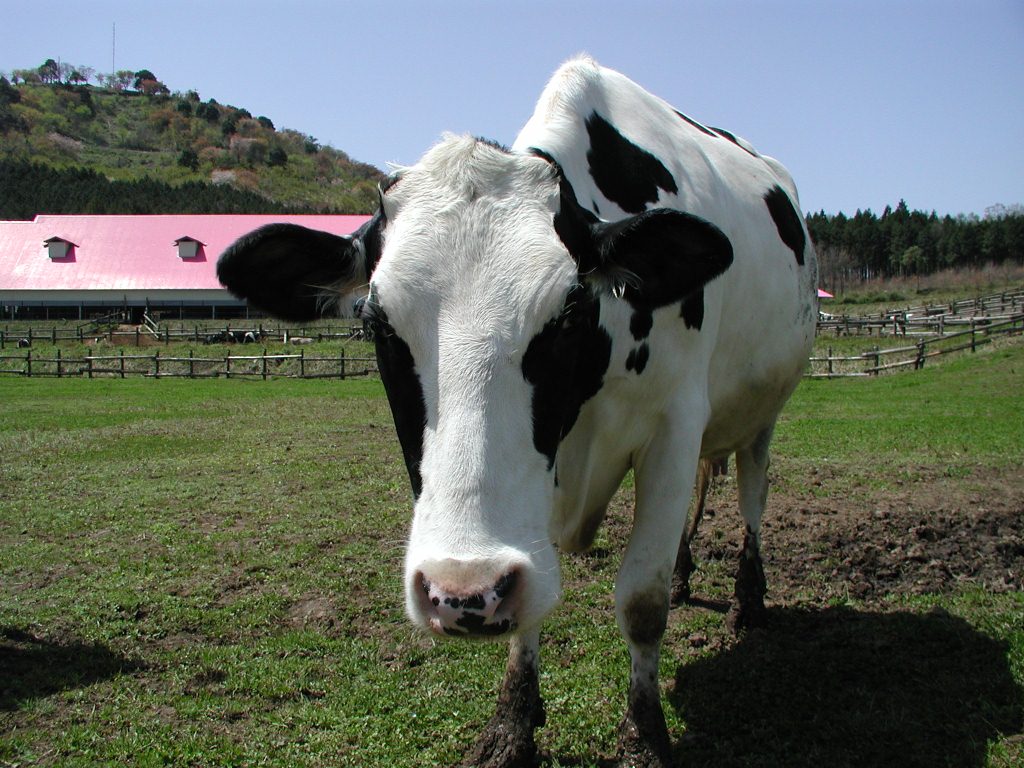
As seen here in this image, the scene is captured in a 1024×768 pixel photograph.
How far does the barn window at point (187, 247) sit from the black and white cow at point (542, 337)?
162ft

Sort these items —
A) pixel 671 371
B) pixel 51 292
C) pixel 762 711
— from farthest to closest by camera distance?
pixel 51 292
pixel 762 711
pixel 671 371

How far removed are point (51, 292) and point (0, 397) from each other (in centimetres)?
2839

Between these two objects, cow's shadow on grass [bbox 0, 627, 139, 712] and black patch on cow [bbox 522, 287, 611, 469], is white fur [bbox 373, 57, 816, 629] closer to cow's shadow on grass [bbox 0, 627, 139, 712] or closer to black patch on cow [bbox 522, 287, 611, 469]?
black patch on cow [bbox 522, 287, 611, 469]

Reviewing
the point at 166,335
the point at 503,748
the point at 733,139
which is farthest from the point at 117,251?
the point at 503,748

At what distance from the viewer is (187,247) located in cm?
4922

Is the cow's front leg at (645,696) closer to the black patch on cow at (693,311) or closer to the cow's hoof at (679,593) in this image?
the black patch on cow at (693,311)

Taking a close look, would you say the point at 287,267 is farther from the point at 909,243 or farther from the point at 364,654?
the point at 909,243

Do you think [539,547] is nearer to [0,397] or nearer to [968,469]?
[968,469]

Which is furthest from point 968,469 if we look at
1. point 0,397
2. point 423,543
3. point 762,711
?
point 0,397

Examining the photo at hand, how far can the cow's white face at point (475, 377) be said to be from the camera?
222 cm

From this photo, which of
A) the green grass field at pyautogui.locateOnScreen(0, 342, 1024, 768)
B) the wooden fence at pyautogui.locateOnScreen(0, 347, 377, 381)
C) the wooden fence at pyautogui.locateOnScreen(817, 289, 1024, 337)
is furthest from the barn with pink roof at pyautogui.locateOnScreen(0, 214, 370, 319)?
the green grass field at pyautogui.locateOnScreen(0, 342, 1024, 768)

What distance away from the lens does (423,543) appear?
7.57ft

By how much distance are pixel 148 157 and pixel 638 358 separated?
121384mm

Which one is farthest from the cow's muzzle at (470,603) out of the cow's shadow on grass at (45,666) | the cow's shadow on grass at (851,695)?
the cow's shadow on grass at (45,666)
